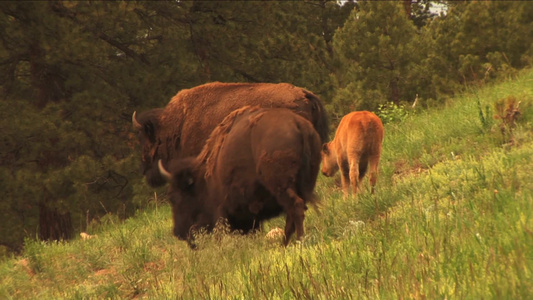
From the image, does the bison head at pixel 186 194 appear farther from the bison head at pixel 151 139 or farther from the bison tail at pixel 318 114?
the bison tail at pixel 318 114

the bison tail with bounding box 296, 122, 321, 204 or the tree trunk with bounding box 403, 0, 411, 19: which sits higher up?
the tree trunk with bounding box 403, 0, 411, 19

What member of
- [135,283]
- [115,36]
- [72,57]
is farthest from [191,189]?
[115,36]

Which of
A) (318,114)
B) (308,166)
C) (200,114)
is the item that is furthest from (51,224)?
(308,166)

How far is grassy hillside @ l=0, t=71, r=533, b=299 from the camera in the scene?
10.3ft

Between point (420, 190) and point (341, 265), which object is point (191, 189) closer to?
point (420, 190)

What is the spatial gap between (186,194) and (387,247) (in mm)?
3916

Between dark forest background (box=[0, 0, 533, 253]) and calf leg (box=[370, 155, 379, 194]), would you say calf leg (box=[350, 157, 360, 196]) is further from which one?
dark forest background (box=[0, 0, 533, 253])

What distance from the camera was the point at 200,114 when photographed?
27.1ft

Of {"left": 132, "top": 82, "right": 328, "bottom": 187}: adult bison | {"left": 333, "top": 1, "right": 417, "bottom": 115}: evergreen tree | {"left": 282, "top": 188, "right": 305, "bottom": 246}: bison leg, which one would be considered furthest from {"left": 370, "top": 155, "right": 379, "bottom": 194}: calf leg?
{"left": 333, "top": 1, "right": 417, "bottom": 115}: evergreen tree

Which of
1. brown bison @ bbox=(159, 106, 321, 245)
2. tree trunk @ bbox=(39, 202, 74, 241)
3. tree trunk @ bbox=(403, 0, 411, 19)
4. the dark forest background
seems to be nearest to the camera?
brown bison @ bbox=(159, 106, 321, 245)

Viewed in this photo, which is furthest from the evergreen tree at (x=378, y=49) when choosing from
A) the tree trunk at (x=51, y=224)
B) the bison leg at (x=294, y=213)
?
the bison leg at (x=294, y=213)

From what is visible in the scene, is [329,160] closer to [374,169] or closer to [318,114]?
[374,169]

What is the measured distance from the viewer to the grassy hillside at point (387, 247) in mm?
3125

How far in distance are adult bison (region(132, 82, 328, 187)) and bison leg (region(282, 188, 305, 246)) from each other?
1687 mm
